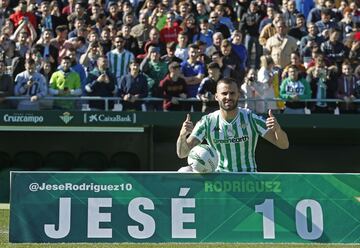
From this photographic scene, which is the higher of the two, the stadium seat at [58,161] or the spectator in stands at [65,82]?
the spectator in stands at [65,82]

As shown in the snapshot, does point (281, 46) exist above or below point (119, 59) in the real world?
above

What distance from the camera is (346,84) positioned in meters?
17.7

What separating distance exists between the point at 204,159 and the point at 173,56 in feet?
24.4

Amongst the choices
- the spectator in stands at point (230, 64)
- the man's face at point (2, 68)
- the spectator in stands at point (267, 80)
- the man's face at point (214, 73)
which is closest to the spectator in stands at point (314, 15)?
the spectator in stands at point (267, 80)

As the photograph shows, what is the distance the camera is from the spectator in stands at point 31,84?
17000mm

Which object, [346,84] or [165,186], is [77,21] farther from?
[165,186]

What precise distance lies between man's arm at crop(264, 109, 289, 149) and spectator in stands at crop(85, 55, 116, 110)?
24.5 feet

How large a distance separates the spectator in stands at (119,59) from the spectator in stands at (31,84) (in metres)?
1.34

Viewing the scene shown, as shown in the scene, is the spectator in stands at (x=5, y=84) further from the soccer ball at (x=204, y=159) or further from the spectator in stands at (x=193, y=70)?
the soccer ball at (x=204, y=159)

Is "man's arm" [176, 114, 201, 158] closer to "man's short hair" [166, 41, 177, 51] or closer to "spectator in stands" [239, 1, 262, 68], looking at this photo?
"man's short hair" [166, 41, 177, 51]

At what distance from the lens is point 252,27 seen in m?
19.7

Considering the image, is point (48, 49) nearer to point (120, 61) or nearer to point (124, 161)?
point (120, 61)

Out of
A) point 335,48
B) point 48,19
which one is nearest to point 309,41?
point 335,48

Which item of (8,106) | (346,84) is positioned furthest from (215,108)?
(8,106)
